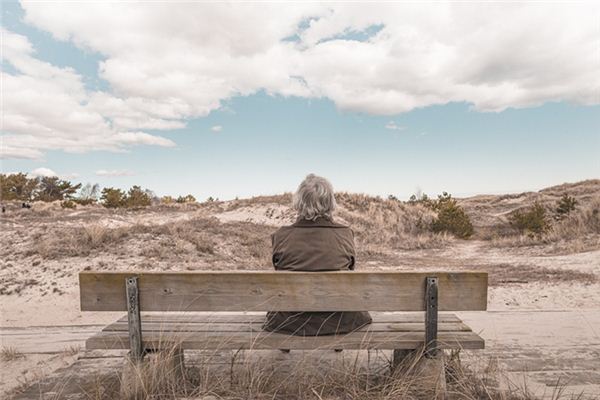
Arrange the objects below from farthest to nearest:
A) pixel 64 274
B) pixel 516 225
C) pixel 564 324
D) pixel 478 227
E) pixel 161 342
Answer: pixel 478 227 < pixel 516 225 < pixel 64 274 < pixel 564 324 < pixel 161 342

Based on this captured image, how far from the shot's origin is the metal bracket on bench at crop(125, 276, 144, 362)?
9.21ft

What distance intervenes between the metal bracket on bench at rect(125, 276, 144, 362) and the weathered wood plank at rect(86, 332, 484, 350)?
61mm

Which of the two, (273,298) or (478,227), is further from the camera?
(478,227)

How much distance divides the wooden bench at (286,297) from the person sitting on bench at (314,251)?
0.12 meters

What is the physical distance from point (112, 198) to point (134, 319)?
107 feet

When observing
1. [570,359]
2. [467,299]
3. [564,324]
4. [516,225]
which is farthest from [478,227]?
[467,299]

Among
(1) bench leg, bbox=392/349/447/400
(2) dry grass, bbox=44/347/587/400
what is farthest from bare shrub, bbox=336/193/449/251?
(1) bench leg, bbox=392/349/447/400

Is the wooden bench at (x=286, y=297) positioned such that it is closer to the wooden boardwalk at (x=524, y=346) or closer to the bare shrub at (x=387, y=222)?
the wooden boardwalk at (x=524, y=346)

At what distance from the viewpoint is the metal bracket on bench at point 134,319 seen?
2.81m

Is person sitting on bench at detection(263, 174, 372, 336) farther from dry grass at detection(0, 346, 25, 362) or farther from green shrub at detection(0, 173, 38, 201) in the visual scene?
green shrub at detection(0, 173, 38, 201)

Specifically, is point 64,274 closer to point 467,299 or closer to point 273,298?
Answer: point 273,298

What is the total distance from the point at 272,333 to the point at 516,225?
65.4ft

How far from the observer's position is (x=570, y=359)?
12.7 ft

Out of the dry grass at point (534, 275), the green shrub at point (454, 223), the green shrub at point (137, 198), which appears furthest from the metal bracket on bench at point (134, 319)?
the green shrub at point (137, 198)
